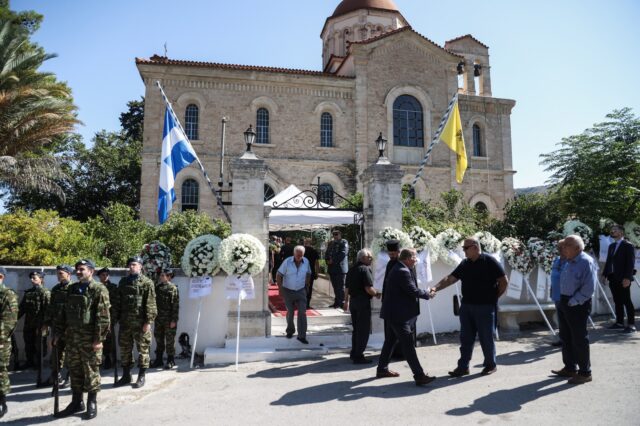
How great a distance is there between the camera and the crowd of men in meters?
5.39

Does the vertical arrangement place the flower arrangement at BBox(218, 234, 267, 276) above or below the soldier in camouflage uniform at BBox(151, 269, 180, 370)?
above

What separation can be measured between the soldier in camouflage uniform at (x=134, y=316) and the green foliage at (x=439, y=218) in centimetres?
666

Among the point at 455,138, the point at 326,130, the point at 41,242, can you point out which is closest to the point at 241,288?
the point at 41,242

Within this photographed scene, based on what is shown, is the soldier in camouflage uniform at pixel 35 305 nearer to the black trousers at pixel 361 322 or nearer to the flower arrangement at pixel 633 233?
the black trousers at pixel 361 322

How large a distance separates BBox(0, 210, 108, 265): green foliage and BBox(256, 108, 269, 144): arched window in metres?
12.7

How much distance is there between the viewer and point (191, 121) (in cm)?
2130

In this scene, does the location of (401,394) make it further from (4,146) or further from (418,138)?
(418,138)

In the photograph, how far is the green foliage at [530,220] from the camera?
13750 mm

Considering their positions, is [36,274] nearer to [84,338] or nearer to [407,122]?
[84,338]

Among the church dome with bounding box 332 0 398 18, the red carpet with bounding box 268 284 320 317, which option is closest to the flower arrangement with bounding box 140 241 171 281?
the red carpet with bounding box 268 284 320 317

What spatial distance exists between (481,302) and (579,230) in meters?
6.17

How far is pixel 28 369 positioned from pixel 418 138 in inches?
811

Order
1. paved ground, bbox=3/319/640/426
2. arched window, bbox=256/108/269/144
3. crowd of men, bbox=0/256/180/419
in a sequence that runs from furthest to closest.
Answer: arched window, bbox=256/108/269/144 < crowd of men, bbox=0/256/180/419 < paved ground, bbox=3/319/640/426

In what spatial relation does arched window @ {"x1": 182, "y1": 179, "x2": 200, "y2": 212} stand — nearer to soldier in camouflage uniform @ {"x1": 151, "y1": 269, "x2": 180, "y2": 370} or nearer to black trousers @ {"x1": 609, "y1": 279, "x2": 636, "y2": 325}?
soldier in camouflage uniform @ {"x1": 151, "y1": 269, "x2": 180, "y2": 370}
